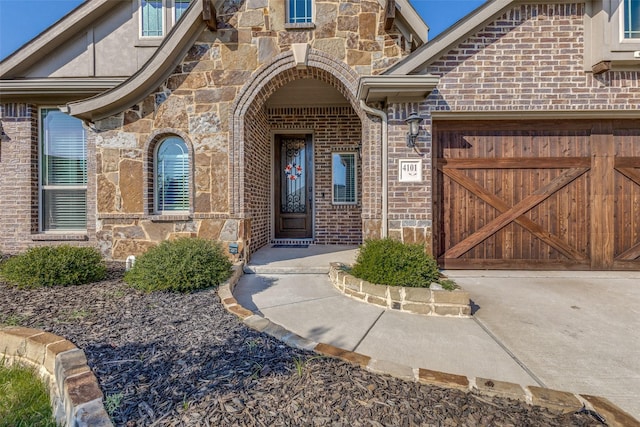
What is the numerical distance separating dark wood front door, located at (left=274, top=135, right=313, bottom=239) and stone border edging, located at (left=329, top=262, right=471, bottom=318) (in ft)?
12.6

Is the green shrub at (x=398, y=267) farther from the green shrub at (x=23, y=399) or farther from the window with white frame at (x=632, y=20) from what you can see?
the window with white frame at (x=632, y=20)

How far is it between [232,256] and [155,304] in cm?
172

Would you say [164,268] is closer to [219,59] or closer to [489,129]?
[219,59]

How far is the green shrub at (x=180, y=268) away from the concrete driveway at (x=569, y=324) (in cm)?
314

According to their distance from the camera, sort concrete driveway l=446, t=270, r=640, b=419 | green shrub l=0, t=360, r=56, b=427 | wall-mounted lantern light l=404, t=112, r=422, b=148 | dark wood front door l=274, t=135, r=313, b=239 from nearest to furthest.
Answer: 1. green shrub l=0, t=360, r=56, b=427
2. concrete driveway l=446, t=270, r=640, b=419
3. wall-mounted lantern light l=404, t=112, r=422, b=148
4. dark wood front door l=274, t=135, r=313, b=239

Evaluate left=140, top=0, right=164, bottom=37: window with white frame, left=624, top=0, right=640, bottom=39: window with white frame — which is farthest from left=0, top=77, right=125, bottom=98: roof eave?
left=624, top=0, right=640, bottom=39: window with white frame

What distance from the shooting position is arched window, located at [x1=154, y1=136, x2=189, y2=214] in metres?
5.19

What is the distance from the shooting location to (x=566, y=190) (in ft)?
15.9

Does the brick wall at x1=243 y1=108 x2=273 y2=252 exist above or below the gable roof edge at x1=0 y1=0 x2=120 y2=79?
below

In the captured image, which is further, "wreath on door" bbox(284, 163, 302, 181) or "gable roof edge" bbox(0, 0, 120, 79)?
"wreath on door" bbox(284, 163, 302, 181)

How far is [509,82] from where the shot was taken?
15.1 feet

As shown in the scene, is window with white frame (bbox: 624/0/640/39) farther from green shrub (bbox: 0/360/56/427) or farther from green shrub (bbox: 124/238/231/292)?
green shrub (bbox: 0/360/56/427)

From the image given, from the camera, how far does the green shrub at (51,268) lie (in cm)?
367

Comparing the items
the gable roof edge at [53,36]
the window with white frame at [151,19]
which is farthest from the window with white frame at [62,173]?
the window with white frame at [151,19]
